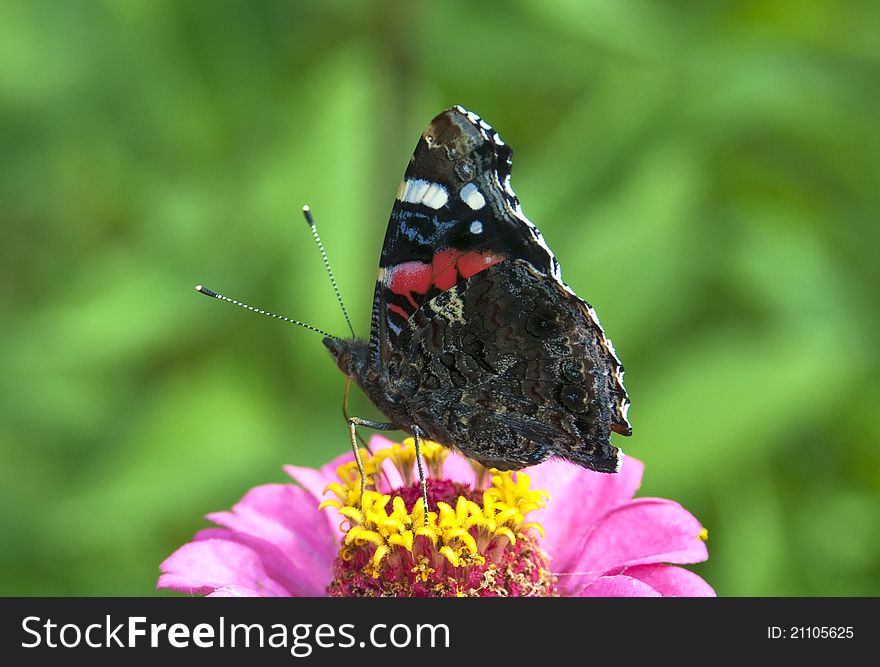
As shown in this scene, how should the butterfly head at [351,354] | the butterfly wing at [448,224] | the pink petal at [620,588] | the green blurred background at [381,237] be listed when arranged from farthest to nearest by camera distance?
the green blurred background at [381,237]
the butterfly head at [351,354]
the butterfly wing at [448,224]
the pink petal at [620,588]

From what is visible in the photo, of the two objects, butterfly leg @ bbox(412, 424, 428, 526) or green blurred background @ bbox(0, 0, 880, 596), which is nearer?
butterfly leg @ bbox(412, 424, 428, 526)

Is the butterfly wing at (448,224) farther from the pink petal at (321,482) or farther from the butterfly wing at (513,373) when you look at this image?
the pink petal at (321,482)

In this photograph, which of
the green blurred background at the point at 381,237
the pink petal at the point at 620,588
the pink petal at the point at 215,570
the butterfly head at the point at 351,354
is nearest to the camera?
the pink petal at the point at 620,588

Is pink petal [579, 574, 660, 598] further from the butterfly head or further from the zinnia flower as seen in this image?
the butterfly head

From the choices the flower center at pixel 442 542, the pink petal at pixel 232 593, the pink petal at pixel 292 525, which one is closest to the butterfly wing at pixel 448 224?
the flower center at pixel 442 542

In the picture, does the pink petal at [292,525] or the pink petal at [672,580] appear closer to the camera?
the pink petal at [672,580]

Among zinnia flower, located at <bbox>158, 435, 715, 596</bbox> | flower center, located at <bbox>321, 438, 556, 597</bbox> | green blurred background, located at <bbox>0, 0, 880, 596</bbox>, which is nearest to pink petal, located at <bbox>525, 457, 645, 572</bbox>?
zinnia flower, located at <bbox>158, 435, 715, 596</bbox>

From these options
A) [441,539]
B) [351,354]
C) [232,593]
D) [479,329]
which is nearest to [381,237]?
[351,354]
